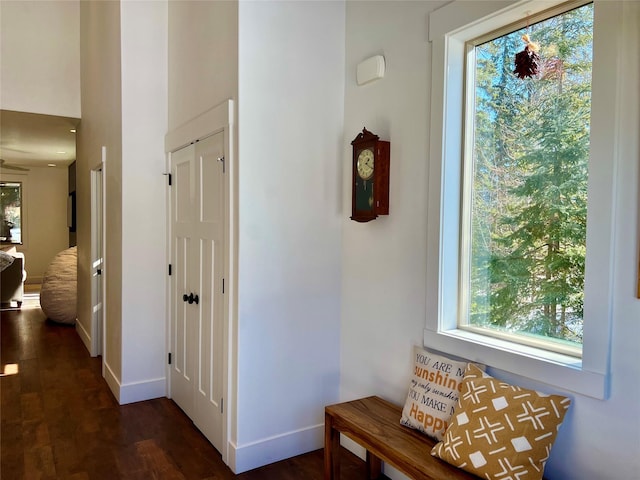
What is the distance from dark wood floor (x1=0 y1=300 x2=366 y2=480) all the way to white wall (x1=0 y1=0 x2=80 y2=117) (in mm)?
2821

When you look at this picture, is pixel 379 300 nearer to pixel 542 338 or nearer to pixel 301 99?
pixel 542 338

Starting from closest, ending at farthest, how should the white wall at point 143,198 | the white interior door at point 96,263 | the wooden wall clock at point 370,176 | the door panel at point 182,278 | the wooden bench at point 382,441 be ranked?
the wooden bench at point 382,441
the wooden wall clock at point 370,176
the door panel at point 182,278
the white wall at point 143,198
the white interior door at point 96,263

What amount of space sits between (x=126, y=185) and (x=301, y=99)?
5.52 ft

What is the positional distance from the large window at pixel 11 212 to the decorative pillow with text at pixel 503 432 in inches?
424

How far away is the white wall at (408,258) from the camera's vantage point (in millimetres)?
1591

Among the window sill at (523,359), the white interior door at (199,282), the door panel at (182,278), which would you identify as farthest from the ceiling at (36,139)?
the window sill at (523,359)

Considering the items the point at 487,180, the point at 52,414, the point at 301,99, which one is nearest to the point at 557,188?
the point at 487,180

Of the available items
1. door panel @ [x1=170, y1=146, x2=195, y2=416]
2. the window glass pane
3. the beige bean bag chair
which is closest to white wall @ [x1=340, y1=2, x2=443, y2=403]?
the window glass pane

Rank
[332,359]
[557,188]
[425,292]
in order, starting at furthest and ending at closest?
[332,359], [425,292], [557,188]

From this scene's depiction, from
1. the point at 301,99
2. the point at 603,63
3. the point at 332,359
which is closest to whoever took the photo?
the point at 603,63

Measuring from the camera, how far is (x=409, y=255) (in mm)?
2459

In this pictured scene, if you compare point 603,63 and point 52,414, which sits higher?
point 603,63

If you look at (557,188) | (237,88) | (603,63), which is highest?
(237,88)

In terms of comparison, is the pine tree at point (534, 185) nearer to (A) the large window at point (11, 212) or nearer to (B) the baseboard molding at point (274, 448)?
(B) the baseboard molding at point (274, 448)
